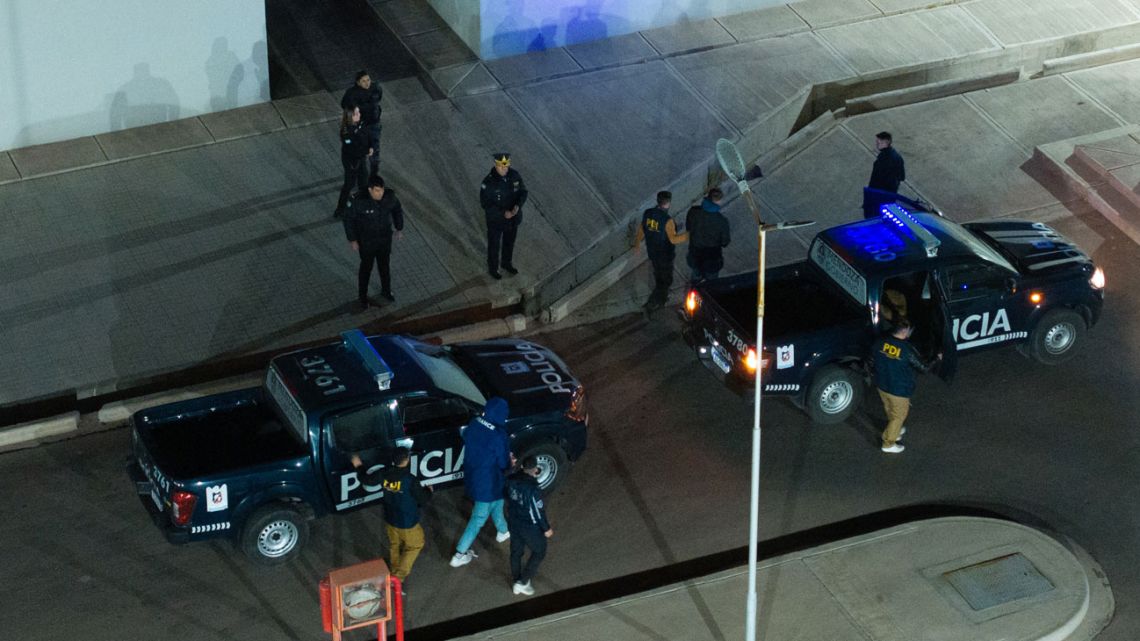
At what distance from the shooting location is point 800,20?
24062 mm

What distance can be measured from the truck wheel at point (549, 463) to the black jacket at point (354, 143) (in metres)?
5.56

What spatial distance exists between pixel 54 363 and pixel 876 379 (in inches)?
336

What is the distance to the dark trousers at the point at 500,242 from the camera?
17.8m

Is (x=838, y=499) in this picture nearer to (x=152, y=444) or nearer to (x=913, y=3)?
(x=152, y=444)

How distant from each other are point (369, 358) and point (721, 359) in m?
3.82

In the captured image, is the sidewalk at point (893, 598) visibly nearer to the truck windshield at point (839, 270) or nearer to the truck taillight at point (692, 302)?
the truck windshield at point (839, 270)

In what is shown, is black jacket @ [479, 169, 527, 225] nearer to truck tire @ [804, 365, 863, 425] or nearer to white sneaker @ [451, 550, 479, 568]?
truck tire @ [804, 365, 863, 425]

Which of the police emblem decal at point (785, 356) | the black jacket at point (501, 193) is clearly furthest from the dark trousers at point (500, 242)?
the police emblem decal at point (785, 356)

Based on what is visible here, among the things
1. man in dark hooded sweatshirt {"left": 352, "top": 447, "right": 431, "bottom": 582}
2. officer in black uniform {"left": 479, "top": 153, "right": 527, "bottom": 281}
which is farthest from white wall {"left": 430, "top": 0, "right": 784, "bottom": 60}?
man in dark hooded sweatshirt {"left": 352, "top": 447, "right": 431, "bottom": 582}

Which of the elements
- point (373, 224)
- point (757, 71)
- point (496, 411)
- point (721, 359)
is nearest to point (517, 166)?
point (373, 224)

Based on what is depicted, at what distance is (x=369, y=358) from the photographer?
1423cm

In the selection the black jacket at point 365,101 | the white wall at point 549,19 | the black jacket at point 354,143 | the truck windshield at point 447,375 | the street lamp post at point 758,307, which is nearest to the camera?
the street lamp post at point 758,307

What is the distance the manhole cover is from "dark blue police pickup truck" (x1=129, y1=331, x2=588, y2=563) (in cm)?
376

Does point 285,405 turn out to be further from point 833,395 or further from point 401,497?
point 833,395
